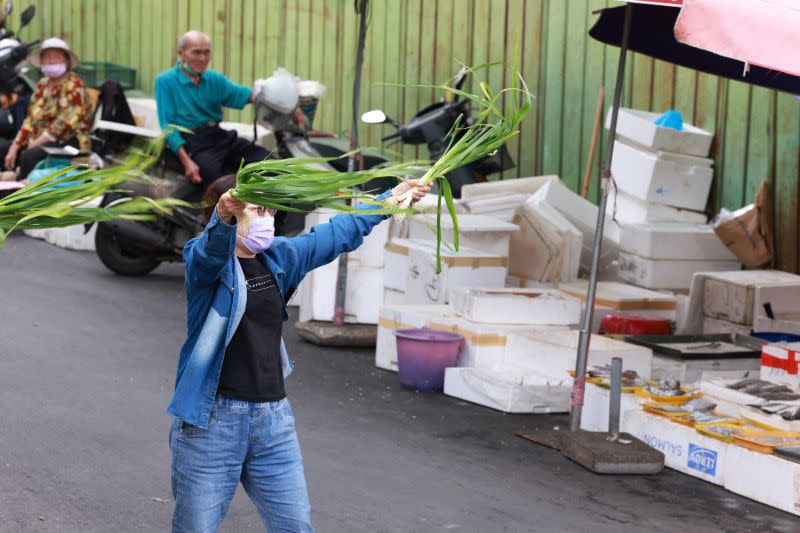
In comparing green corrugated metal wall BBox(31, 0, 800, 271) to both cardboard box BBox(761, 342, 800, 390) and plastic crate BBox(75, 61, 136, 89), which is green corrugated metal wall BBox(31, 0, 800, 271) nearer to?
plastic crate BBox(75, 61, 136, 89)

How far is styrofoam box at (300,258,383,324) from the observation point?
977 cm

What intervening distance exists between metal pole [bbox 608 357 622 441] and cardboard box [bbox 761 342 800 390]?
990 millimetres

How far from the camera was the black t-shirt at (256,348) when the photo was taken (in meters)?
4.11

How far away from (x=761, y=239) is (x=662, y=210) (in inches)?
35.1

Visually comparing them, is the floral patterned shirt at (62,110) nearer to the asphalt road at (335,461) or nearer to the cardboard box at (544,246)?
the asphalt road at (335,461)

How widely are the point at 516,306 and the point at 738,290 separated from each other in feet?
5.58

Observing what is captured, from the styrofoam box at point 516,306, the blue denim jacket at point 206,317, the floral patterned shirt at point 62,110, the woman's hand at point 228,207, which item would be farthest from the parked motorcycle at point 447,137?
the woman's hand at point 228,207

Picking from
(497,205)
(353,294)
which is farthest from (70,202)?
(497,205)

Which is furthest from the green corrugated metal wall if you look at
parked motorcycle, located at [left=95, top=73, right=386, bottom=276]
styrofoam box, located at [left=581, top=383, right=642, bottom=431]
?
styrofoam box, located at [left=581, top=383, right=642, bottom=431]

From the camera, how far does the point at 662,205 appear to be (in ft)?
33.4

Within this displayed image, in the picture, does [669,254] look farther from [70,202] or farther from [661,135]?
[70,202]

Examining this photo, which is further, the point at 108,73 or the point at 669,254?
the point at 108,73

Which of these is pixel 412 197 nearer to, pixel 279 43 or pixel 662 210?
pixel 662 210

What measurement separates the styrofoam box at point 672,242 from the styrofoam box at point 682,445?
2.85 m
